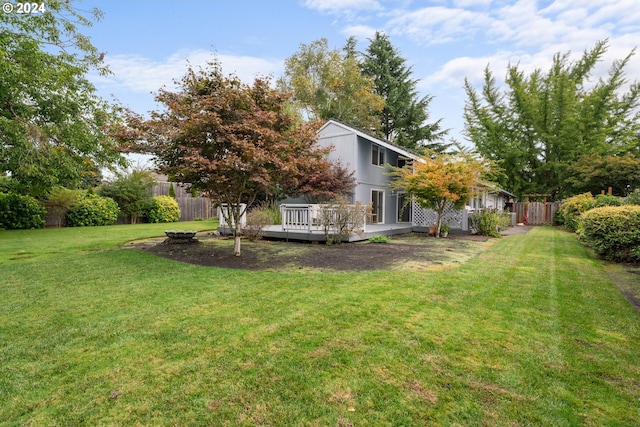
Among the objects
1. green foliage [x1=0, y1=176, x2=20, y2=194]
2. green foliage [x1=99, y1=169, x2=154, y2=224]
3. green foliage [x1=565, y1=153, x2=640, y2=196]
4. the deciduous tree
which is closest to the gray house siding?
the deciduous tree

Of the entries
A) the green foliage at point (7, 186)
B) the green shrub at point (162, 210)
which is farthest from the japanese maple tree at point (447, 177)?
the green foliage at point (7, 186)

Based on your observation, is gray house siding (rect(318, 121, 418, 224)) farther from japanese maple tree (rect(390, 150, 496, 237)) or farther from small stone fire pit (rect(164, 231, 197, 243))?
small stone fire pit (rect(164, 231, 197, 243))

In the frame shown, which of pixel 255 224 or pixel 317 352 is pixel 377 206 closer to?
pixel 255 224

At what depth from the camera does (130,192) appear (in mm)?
17812

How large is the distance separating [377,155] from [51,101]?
1330 centimetres

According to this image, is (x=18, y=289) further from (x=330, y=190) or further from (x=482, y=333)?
(x=330, y=190)

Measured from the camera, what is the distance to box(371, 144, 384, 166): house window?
15365mm

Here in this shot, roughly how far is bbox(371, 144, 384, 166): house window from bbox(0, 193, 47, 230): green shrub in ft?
52.7

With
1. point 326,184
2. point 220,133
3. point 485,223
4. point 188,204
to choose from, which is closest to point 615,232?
point 485,223

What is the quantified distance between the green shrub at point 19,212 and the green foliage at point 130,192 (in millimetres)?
3372

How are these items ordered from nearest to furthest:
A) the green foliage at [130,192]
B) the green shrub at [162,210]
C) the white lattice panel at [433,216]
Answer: the white lattice panel at [433,216]
the green foliage at [130,192]
the green shrub at [162,210]

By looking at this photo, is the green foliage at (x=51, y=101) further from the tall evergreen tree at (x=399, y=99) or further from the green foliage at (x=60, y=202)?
the tall evergreen tree at (x=399, y=99)

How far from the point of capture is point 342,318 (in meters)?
3.71
